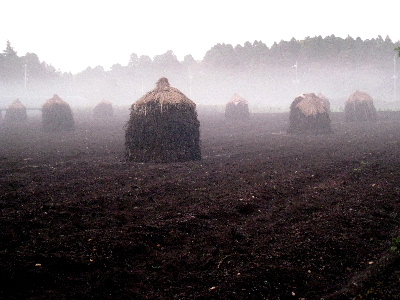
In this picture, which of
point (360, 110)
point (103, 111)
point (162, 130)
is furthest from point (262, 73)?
point (162, 130)

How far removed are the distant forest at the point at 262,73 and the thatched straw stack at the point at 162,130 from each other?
69.8 meters

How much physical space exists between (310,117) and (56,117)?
24561 mm

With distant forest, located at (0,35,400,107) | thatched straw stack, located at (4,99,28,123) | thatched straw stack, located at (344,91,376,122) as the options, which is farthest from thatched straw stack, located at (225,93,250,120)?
distant forest, located at (0,35,400,107)

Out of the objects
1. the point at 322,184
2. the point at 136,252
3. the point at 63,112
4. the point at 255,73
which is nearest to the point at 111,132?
the point at 63,112

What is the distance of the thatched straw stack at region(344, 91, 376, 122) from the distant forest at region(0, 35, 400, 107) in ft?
141

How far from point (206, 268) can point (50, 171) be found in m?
10.3

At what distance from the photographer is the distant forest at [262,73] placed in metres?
93.3

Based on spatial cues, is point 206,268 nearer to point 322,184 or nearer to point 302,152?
point 322,184

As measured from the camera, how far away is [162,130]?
1738cm

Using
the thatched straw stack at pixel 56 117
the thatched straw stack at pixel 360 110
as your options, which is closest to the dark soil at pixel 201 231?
the thatched straw stack at pixel 56 117

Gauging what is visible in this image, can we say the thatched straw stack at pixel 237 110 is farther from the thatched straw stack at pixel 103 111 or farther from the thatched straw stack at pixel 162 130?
the thatched straw stack at pixel 162 130

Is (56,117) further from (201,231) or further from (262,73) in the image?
Result: (262,73)

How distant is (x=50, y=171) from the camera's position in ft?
48.2

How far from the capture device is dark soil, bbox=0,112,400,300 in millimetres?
5977
